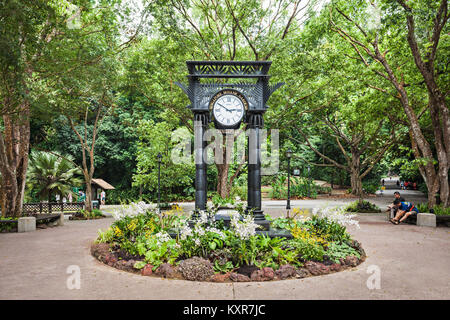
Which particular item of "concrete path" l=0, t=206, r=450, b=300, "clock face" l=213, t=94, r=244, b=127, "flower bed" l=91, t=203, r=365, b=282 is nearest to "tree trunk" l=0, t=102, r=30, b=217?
"concrete path" l=0, t=206, r=450, b=300

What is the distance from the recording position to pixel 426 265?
6.72 metres

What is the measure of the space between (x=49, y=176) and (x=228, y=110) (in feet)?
54.2

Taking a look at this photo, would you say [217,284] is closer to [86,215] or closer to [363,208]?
[86,215]

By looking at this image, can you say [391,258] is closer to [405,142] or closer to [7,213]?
[7,213]

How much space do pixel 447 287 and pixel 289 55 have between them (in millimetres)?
12663

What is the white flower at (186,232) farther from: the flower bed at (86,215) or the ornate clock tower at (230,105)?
the flower bed at (86,215)

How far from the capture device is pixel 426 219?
40.0 feet

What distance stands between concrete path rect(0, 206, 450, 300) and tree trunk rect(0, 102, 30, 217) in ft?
15.4

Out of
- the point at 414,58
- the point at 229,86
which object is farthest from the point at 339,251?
the point at 414,58

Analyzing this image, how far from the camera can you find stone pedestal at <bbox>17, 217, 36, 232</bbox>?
1167 cm

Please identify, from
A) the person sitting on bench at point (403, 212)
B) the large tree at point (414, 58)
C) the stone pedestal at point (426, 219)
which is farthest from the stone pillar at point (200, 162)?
the stone pedestal at point (426, 219)

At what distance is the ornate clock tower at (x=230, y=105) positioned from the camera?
338 inches

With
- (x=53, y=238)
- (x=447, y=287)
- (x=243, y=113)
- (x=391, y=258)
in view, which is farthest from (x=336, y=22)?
(x=53, y=238)

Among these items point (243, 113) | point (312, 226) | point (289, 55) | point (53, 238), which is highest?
point (289, 55)
